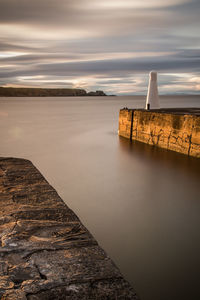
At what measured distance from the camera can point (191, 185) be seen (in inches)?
217

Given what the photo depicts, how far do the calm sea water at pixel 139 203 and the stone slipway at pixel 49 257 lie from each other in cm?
89

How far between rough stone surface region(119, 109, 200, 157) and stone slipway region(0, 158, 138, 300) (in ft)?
16.4

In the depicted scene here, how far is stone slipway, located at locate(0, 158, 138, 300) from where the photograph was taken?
143 cm

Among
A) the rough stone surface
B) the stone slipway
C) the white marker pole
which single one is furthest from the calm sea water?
the white marker pole

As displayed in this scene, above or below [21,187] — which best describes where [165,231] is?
below

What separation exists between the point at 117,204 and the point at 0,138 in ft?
27.0

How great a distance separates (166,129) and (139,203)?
3.75 metres

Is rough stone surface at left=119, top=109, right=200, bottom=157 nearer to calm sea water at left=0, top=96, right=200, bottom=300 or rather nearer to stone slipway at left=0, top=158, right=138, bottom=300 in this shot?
calm sea water at left=0, top=96, right=200, bottom=300

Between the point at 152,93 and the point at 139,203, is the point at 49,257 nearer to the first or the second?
the point at 139,203

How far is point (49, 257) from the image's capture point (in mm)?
1724

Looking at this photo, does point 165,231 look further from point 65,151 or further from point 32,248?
point 65,151

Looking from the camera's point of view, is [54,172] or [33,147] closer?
[54,172]

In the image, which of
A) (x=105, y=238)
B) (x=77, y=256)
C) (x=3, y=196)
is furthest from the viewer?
(x=105, y=238)

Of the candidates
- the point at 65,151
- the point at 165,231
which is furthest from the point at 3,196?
the point at 65,151
